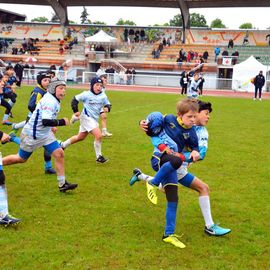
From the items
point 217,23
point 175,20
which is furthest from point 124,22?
point 217,23

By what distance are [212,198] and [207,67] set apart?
120 ft

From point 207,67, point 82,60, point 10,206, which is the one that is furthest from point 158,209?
point 82,60

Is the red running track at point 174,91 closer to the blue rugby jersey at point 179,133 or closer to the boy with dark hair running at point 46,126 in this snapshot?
the boy with dark hair running at point 46,126

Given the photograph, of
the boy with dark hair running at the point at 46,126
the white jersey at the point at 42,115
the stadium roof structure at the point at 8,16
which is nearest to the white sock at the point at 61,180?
the boy with dark hair running at the point at 46,126

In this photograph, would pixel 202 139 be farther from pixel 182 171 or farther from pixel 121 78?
pixel 121 78

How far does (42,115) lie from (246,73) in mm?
31371

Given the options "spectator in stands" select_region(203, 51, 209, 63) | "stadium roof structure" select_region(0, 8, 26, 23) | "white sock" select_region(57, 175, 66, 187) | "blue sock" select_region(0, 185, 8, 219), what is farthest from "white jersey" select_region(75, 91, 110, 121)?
"stadium roof structure" select_region(0, 8, 26, 23)

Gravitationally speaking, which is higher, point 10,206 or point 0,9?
point 0,9

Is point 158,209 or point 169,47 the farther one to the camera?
point 169,47

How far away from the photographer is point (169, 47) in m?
49.7

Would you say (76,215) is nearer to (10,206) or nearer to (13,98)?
(10,206)

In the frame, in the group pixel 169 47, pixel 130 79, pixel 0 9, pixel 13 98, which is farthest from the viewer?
pixel 0 9

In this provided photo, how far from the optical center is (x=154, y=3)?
5172cm

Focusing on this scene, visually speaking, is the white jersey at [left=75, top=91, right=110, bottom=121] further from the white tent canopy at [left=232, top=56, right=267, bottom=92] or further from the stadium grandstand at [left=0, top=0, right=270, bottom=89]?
the stadium grandstand at [left=0, top=0, right=270, bottom=89]
